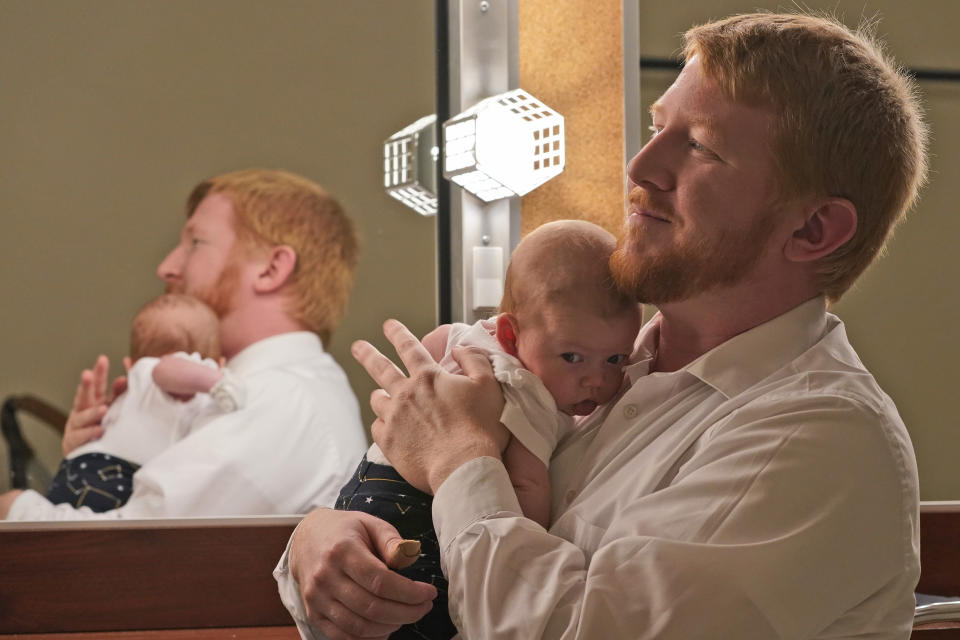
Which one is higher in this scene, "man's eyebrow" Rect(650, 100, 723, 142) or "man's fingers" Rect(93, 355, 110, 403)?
"man's eyebrow" Rect(650, 100, 723, 142)

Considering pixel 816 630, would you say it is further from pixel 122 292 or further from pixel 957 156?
pixel 957 156

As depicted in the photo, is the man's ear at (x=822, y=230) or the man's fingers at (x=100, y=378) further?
the man's fingers at (x=100, y=378)

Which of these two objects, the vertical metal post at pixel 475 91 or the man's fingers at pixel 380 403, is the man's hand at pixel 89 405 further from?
the man's fingers at pixel 380 403

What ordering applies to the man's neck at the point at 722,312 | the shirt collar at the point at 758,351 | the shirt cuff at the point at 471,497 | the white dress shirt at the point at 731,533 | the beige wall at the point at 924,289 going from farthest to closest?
the beige wall at the point at 924,289 → the man's neck at the point at 722,312 → the shirt collar at the point at 758,351 → the shirt cuff at the point at 471,497 → the white dress shirt at the point at 731,533

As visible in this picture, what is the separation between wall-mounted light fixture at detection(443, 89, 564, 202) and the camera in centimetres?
265

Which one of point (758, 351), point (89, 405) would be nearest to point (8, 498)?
point (89, 405)

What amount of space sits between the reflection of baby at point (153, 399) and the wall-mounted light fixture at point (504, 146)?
713mm

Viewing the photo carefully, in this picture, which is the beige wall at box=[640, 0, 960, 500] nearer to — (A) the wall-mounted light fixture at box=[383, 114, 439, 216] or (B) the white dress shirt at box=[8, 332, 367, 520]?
(A) the wall-mounted light fixture at box=[383, 114, 439, 216]

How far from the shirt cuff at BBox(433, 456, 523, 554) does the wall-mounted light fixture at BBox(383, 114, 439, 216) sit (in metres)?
1.44

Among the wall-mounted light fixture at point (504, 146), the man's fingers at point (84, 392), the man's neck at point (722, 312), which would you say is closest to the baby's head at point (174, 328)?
the man's fingers at point (84, 392)

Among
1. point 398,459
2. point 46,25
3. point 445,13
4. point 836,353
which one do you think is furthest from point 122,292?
point 836,353

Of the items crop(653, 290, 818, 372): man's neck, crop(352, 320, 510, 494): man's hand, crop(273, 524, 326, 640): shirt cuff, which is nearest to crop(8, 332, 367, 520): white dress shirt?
crop(273, 524, 326, 640): shirt cuff

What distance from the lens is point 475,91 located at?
2.78m

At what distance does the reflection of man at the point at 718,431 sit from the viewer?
4.13 feet
